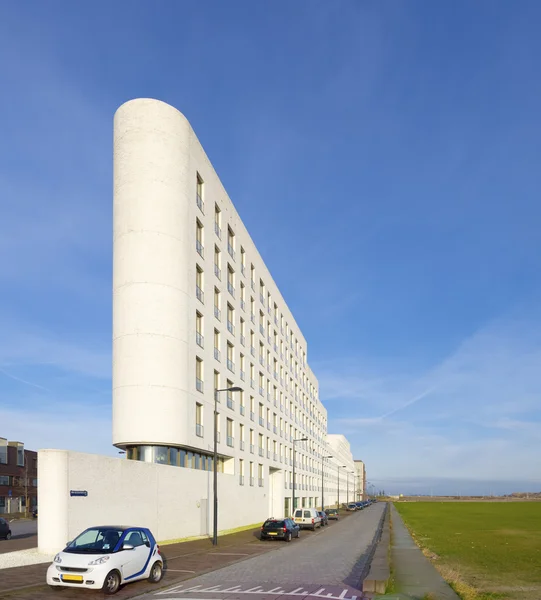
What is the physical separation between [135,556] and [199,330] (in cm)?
2530

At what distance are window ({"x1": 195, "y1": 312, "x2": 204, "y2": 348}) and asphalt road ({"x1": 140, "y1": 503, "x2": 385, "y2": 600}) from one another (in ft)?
50.4

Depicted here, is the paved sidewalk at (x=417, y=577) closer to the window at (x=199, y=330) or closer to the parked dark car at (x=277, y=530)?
the parked dark car at (x=277, y=530)

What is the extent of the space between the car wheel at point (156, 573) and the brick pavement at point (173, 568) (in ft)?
0.69

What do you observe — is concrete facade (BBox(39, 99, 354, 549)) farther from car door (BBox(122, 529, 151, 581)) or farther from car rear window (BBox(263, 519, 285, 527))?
car door (BBox(122, 529, 151, 581))

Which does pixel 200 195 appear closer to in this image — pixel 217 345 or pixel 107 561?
pixel 217 345

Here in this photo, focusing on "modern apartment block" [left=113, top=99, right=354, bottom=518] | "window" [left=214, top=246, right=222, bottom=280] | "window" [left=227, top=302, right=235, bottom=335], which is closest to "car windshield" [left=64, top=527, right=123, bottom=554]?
"modern apartment block" [left=113, top=99, right=354, bottom=518]

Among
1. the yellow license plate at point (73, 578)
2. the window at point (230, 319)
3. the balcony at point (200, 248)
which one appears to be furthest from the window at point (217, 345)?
the yellow license plate at point (73, 578)

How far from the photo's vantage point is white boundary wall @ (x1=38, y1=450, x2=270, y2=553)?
83.1ft

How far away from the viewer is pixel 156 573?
1875 cm

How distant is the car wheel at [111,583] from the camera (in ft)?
53.4

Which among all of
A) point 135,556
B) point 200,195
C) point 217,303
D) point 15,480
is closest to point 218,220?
point 200,195

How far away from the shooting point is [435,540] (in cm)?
3706

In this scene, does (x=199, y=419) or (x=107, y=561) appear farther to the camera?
(x=199, y=419)

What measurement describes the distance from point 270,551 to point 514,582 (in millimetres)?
14285
